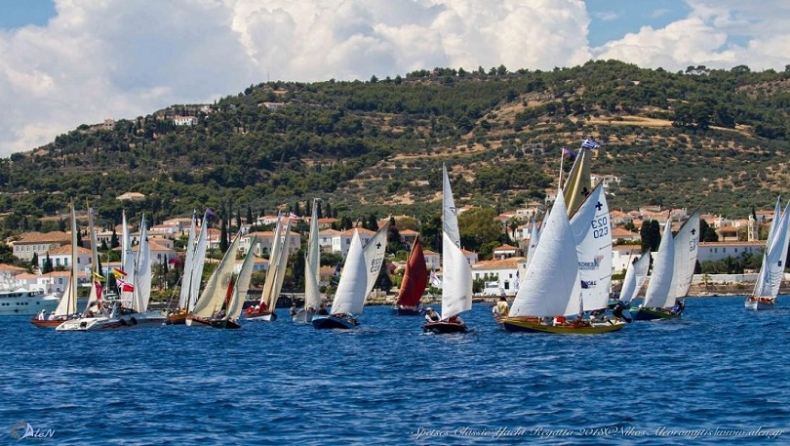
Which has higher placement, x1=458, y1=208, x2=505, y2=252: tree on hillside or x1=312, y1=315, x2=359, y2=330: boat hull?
x1=458, y1=208, x2=505, y2=252: tree on hillside

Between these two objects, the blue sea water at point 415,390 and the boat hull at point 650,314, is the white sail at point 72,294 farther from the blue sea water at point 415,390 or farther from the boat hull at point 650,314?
the boat hull at point 650,314

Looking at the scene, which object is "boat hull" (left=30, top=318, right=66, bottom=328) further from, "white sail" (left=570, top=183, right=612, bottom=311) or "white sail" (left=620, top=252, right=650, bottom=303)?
"white sail" (left=570, top=183, right=612, bottom=311)

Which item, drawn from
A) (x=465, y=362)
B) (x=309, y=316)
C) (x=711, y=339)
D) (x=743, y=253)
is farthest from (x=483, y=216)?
(x=465, y=362)

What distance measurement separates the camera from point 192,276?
87.6 m

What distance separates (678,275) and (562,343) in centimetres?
2524

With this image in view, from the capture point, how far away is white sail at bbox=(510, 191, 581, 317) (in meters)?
55.9

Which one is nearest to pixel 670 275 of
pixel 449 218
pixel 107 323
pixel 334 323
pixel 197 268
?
pixel 334 323

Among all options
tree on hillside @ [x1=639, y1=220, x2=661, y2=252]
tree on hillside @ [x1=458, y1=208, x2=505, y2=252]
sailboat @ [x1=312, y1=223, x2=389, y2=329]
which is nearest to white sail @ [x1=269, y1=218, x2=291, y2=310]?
sailboat @ [x1=312, y1=223, x2=389, y2=329]

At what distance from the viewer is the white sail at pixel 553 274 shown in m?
55.9

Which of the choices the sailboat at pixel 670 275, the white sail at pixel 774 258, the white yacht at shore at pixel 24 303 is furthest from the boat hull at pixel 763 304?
the white yacht at shore at pixel 24 303

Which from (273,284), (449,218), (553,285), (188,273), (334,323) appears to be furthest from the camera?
(273,284)

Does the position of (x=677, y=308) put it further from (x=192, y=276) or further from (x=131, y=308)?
(x=131, y=308)

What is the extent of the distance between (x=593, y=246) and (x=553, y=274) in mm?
3701

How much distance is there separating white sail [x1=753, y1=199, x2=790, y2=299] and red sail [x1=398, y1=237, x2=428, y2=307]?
2091 cm
